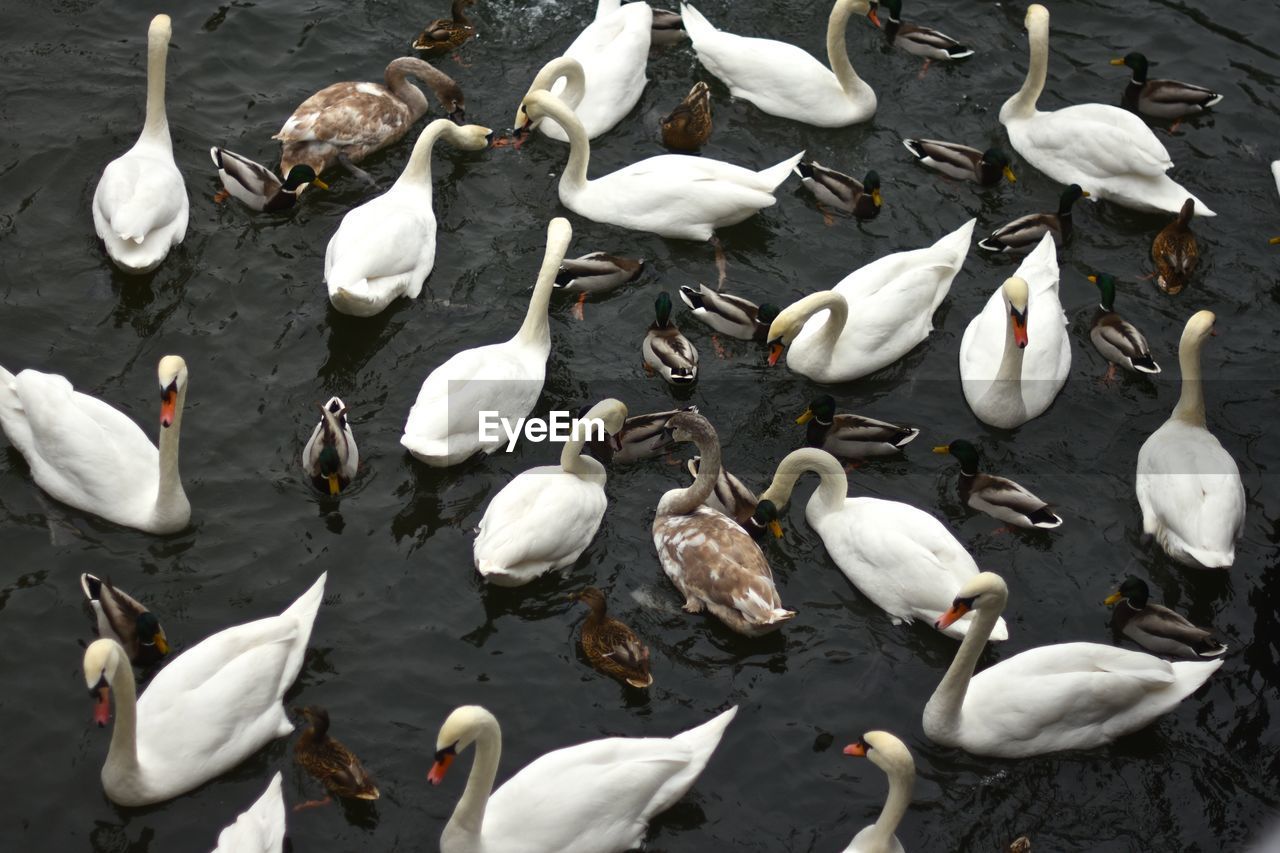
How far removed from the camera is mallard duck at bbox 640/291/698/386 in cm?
1152

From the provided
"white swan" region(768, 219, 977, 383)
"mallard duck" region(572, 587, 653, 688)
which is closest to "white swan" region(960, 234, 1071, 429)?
"white swan" region(768, 219, 977, 383)

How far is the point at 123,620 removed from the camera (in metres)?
9.42

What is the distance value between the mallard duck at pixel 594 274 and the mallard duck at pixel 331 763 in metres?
4.58

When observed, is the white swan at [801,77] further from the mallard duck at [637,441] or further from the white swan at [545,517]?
the white swan at [545,517]

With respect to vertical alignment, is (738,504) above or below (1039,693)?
below

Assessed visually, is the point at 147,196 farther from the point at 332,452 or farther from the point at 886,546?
the point at 886,546

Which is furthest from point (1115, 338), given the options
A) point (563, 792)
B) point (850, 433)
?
point (563, 792)

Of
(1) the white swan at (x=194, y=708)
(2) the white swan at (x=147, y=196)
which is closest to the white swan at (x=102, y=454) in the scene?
(1) the white swan at (x=194, y=708)

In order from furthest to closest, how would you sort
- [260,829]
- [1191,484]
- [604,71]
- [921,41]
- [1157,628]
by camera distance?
[921,41], [604,71], [1191,484], [1157,628], [260,829]

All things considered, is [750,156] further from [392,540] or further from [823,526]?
[392,540]

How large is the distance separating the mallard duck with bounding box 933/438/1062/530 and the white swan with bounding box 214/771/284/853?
5422 mm

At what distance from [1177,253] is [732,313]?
4.02 meters

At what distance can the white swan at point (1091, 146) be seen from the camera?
13188 mm

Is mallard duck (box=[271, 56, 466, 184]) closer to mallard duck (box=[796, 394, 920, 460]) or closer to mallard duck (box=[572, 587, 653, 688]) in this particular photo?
mallard duck (box=[796, 394, 920, 460])
